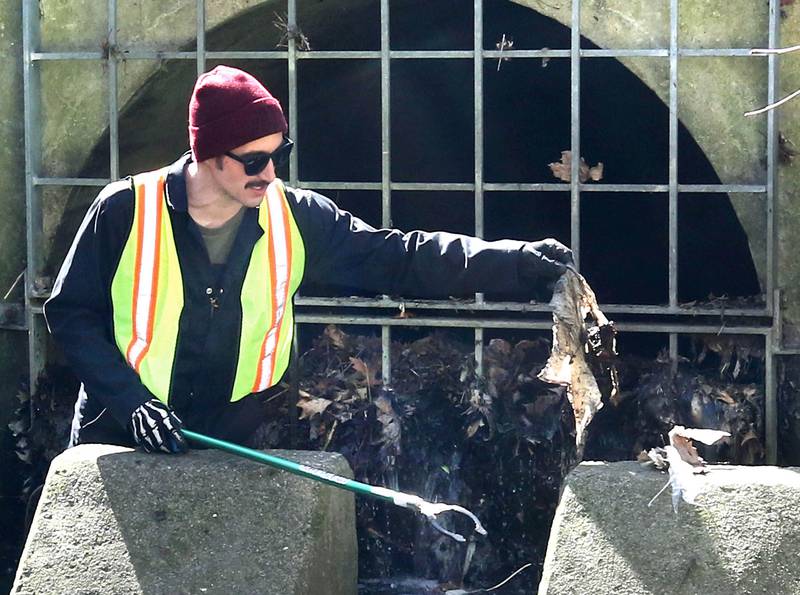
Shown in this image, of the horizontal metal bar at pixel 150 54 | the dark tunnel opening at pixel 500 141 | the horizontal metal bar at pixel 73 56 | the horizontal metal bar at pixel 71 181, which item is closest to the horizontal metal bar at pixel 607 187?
the dark tunnel opening at pixel 500 141

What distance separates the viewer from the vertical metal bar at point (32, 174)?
5.03 metres

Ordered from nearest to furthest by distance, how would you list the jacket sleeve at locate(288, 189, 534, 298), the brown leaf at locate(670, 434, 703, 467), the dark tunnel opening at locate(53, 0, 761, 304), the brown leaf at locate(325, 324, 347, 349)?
the brown leaf at locate(670, 434, 703, 467) → the jacket sleeve at locate(288, 189, 534, 298) → the brown leaf at locate(325, 324, 347, 349) → the dark tunnel opening at locate(53, 0, 761, 304)

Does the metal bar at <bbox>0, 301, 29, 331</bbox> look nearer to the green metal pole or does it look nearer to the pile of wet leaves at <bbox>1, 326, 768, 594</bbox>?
the pile of wet leaves at <bbox>1, 326, 768, 594</bbox>

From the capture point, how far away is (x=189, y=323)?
376cm

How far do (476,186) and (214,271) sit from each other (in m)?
1.35

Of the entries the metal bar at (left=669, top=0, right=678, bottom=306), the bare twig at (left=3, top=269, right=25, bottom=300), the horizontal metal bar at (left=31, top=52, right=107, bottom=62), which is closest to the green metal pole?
the metal bar at (left=669, top=0, right=678, bottom=306)

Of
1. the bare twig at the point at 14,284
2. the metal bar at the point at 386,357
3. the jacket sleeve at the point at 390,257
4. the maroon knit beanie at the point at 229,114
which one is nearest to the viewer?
the maroon knit beanie at the point at 229,114

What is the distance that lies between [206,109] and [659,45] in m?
1.90

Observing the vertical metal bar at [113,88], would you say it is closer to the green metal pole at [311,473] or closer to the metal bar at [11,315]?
the metal bar at [11,315]

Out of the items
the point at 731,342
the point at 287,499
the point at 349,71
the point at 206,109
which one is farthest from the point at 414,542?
the point at 349,71

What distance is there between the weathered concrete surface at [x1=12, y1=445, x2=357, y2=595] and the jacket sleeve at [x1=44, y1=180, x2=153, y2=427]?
276mm

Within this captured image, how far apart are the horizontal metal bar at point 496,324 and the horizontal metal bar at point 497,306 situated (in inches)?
1.7

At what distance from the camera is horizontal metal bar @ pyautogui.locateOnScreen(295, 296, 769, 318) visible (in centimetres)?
465

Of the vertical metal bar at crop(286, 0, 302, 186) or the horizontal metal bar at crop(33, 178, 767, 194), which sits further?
the vertical metal bar at crop(286, 0, 302, 186)
